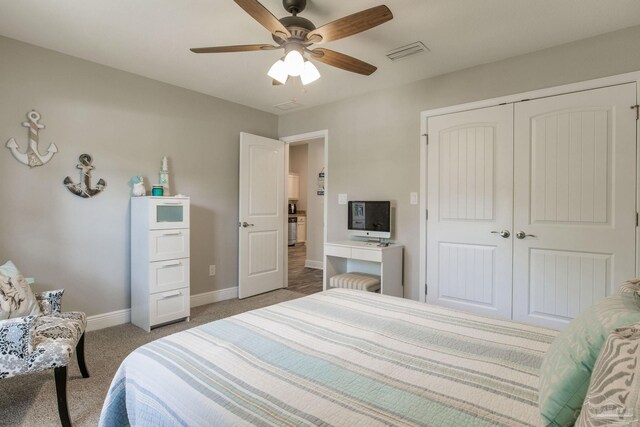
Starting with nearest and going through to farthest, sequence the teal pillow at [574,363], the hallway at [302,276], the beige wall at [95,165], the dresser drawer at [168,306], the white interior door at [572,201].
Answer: the teal pillow at [574,363] < the white interior door at [572,201] < the beige wall at [95,165] < the dresser drawer at [168,306] < the hallway at [302,276]

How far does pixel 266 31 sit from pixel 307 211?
14.0 ft

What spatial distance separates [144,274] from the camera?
3.00m

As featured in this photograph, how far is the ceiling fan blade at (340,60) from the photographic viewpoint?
6.90 ft

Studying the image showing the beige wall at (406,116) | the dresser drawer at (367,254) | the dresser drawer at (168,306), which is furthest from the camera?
the dresser drawer at (367,254)

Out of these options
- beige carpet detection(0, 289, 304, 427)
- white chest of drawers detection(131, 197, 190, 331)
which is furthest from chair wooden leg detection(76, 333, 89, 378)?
white chest of drawers detection(131, 197, 190, 331)

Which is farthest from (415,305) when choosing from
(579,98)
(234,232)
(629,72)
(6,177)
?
(6,177)

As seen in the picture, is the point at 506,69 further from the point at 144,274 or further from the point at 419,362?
the point at 144,274

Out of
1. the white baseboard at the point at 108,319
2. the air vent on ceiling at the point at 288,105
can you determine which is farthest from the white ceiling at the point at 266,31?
the white baseboard at the point at 108,319

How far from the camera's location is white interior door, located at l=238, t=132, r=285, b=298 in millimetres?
4020

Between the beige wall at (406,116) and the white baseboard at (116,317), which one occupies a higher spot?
the beige wall at (406,116)

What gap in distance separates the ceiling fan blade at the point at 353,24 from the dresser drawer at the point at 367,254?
6.49ft

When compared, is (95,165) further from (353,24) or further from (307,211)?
(307,211)

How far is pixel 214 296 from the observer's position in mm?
3883

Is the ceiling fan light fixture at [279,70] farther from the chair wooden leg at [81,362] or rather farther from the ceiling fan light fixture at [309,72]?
the chair wooden leg at [81,362]
